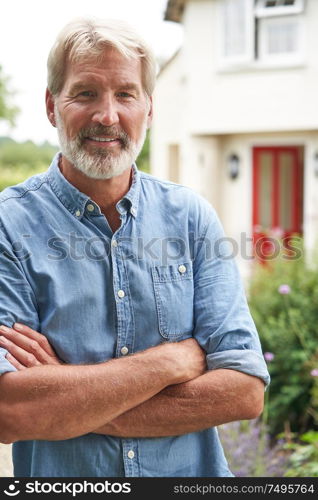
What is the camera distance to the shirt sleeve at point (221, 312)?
1684mm

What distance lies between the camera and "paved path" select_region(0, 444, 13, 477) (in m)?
2.10

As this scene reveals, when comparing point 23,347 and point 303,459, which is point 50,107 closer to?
point 23,347

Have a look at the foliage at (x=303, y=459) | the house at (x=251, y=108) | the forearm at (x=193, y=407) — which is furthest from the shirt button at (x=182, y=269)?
the house at (x=251, y=108)

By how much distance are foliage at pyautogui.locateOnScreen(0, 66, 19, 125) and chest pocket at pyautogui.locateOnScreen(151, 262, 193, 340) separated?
16378 mm

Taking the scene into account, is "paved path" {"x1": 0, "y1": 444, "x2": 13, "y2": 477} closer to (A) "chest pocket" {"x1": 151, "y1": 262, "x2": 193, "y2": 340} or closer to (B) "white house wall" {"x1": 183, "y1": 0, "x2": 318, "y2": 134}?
(A) "chest pocket" {"x1": 151, "y1": 262, "x2": 193, "y2": 340}

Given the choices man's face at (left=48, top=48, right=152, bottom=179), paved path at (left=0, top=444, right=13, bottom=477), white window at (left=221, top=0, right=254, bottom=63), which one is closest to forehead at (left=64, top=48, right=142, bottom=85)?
man's face at (left=48, top=48, right=152, bottom=179)

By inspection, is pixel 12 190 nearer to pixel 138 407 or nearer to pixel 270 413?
pixel 138 407

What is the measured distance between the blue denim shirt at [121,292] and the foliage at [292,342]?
8.76 feet

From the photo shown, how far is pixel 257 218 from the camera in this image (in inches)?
481

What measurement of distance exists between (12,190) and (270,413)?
328cm
